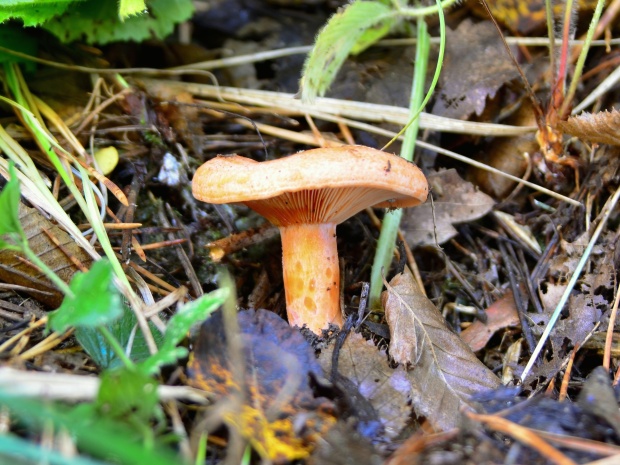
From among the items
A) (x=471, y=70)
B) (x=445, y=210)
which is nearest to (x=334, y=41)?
(x=471, y=70)

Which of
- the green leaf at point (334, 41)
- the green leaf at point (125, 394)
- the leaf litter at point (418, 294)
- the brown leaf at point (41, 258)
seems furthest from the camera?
the green leaf at point (334, 41)

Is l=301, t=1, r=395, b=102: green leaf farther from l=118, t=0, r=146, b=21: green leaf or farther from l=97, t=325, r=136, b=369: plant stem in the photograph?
l=97, t=325, r=136, b=369: plant stem

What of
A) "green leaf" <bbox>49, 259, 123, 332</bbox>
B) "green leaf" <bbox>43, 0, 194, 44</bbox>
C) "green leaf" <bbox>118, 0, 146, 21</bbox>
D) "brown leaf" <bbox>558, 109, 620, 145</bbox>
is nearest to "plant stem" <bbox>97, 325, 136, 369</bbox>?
"green leaf" <bbox>49, 259, 123, 332</bbox>

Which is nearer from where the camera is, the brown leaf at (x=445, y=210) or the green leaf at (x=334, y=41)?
the green leaf at (x=334, y=41)

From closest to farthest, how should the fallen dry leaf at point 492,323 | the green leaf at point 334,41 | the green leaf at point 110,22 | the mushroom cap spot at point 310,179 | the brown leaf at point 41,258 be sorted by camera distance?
the mushroom cap spot at point 310,179
the brown leaf at point 41,258
the fallen dry leaf at point 492,323
the green leaf at point 334,41
the green leaf at point 110,22

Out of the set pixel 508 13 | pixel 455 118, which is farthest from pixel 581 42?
pixel 455 118

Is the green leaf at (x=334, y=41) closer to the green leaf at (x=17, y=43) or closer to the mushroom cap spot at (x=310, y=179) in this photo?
the mushroom cap spot at (x=310, y=179)

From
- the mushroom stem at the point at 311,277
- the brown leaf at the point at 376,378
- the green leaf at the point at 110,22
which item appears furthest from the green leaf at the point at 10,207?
the green leaf at the point at 110,22
